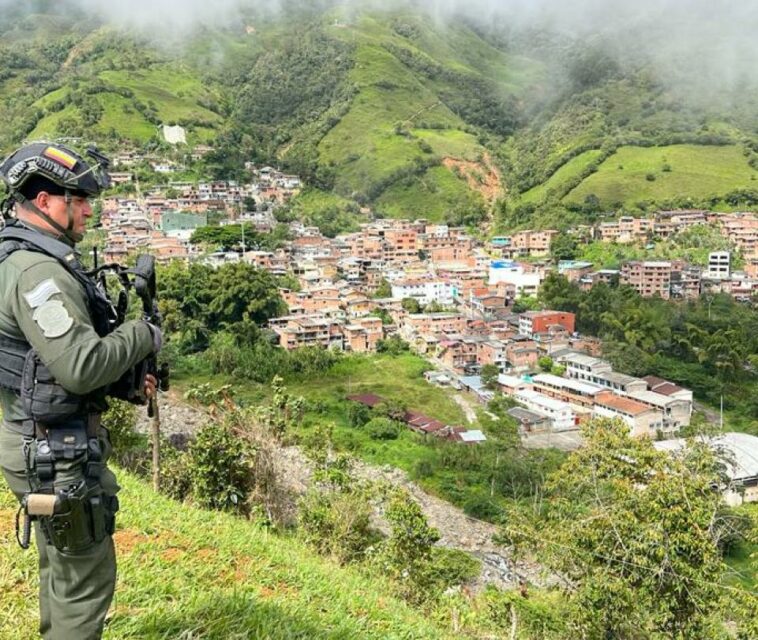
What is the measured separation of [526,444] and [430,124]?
63278 millimetres

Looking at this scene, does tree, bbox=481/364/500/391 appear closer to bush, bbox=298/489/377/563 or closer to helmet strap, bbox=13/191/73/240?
bush, bbox=298/489/377/563

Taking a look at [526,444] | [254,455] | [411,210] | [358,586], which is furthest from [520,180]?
[358,586]

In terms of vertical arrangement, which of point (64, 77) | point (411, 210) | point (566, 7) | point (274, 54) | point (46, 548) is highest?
point (566, 7)

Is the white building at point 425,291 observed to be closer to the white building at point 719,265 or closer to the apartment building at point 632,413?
the apartment building at point 632,413

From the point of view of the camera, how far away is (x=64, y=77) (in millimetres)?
69688

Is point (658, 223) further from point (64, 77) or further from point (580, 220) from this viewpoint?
point (64, 77)

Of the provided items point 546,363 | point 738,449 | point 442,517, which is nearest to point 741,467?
point 738,449

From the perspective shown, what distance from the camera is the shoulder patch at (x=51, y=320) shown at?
1481 millimetres

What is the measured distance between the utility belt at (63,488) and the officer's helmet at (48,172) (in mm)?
650

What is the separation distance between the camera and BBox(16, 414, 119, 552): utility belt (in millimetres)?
1548

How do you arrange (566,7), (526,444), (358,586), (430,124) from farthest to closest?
(566,7) → (430,124) → (526,444) → (358,586)

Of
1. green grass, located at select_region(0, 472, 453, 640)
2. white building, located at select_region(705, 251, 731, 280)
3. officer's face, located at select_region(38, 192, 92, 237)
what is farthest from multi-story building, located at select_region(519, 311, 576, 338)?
officer's face, located at select_region(38, 192, 92, 237)

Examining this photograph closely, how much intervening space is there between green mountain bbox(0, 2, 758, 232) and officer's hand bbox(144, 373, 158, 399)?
52.5 meters

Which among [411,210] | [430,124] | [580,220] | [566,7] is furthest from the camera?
[566,7]
